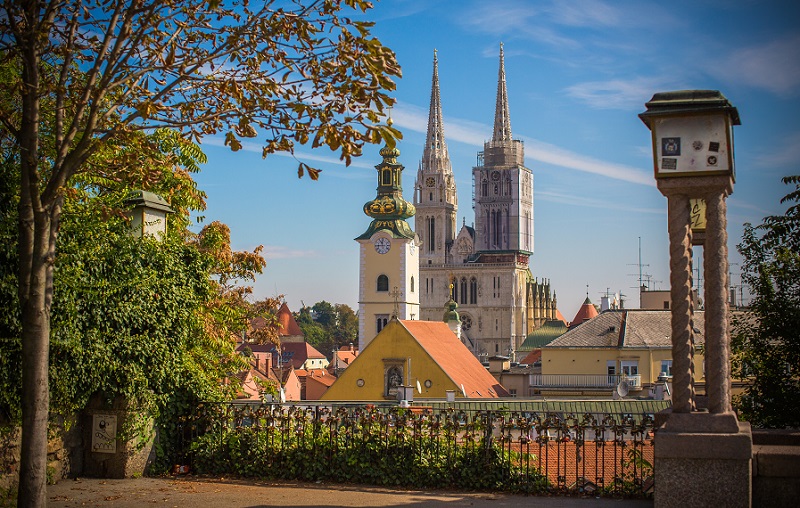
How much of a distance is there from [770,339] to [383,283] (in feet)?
293

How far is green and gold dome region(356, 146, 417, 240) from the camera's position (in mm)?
98125

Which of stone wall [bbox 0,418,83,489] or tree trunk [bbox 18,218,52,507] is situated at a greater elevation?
tree trunk [bbox 18,218,52,507]

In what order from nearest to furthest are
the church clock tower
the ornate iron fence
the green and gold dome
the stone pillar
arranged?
the stone pillar → the ornate iron fence → the green and gold dome → the church clock tower

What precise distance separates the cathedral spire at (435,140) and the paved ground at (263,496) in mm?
159459

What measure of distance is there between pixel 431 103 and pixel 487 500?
541ft

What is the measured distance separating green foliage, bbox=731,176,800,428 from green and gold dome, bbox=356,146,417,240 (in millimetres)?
84148

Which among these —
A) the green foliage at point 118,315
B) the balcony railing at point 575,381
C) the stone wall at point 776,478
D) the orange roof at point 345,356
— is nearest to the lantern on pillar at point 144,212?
the green foliage at point 118,315

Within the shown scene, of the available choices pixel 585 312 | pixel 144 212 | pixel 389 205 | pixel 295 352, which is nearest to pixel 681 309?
pixel 144 212

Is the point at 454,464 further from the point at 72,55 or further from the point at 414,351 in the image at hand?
the point at 414,351

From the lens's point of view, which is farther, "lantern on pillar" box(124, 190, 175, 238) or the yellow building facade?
the yellow building facade

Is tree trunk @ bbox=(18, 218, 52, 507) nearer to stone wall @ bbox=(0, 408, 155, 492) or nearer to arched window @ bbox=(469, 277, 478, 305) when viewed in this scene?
stone wall @ bbox=(0, 408, 155, 492)

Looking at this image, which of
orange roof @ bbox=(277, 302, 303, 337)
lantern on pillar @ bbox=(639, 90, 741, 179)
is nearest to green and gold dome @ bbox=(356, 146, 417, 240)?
orange roof @ bbox=(277, 302, 303, 337)

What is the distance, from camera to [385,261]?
101438 millimetres

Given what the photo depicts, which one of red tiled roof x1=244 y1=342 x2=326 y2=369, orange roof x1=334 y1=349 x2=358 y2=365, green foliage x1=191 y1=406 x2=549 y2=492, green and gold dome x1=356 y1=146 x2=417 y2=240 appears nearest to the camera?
green foliage x1=191 y1=406 x2=549 y2=492
